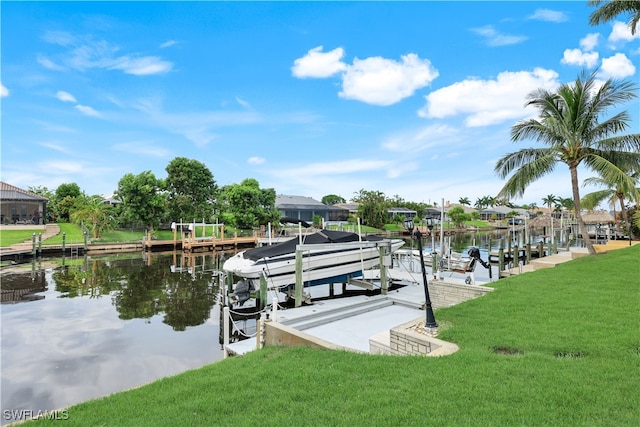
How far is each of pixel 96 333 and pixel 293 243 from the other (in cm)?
626

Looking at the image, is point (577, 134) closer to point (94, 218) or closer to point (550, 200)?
point (94, 218)

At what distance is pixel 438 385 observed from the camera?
3547mm

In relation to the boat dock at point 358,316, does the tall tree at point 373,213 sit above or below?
above

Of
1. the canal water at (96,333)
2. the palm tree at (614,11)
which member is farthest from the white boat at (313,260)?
the palm tree at (614,11)

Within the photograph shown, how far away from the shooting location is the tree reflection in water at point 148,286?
11.6 meters

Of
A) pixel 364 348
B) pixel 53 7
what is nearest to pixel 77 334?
pixel 364 348

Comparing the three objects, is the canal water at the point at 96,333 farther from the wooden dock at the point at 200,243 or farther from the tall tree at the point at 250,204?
the tall tree at the point at 250,204

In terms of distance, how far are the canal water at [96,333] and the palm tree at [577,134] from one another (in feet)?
44.3

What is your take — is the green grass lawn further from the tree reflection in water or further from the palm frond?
the palm frond

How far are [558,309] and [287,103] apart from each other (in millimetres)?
20715

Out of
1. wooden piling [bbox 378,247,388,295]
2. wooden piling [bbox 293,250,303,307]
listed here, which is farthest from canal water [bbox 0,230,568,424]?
wooden piling [bbox 378,247,388,295]

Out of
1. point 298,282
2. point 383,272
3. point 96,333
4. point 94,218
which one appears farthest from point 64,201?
point 383,272

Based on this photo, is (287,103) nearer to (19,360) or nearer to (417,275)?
(417,275)

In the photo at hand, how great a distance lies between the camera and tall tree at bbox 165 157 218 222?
133 ft
